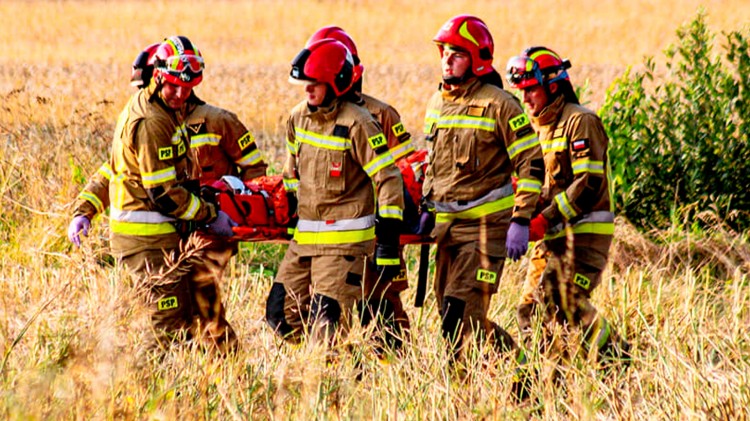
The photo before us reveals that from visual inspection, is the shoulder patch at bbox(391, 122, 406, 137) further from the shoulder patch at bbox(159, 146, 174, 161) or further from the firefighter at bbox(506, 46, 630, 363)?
the shoulder patch at bbox(159, 146, 174, 161)

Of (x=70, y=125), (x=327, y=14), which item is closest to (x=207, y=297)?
(x=70, y=125)

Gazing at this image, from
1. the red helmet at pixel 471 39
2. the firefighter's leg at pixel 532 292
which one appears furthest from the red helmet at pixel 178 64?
the firefighter's leg at pixel 532 292

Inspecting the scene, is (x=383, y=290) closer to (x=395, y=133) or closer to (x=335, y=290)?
(x=335, y=290)

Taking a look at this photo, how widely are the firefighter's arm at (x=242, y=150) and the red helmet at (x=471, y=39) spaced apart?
1520mm

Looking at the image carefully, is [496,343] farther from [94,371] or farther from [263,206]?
[94,371]

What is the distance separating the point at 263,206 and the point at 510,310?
2.00m

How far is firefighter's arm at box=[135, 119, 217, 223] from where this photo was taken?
19.8 ft

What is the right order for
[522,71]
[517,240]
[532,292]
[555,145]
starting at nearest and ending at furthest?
[517,240] < [522,71] < [555,145] < [532,292]

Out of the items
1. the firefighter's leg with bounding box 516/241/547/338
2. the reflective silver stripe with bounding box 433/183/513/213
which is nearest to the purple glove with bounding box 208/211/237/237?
the reflective silver stripe with bounding box 433/183/513/213

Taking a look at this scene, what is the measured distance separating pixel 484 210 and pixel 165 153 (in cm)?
175

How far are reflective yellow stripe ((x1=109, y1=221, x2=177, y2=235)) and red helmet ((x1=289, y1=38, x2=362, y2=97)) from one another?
41.2 inches

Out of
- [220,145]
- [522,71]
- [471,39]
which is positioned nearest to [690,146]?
[522,71]

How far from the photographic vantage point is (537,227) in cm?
655

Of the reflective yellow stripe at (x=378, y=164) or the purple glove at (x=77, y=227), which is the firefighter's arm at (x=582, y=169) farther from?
the purple glove at (x=77, y=227)
